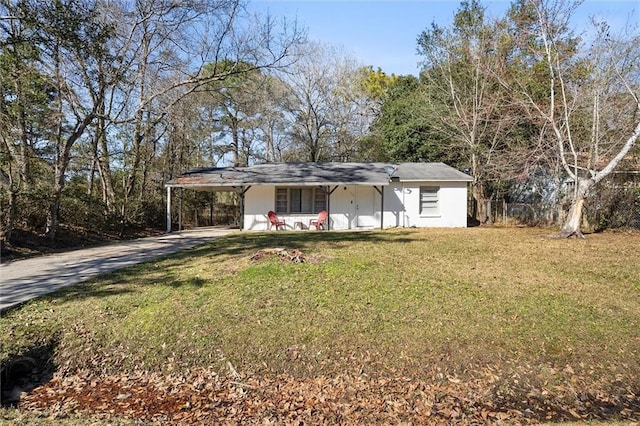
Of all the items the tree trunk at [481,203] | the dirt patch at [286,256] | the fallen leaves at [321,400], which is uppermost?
the tree trunk at [481,203]

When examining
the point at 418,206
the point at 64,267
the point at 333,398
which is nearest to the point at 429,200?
the point at 418,206

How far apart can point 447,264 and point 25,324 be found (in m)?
7.46

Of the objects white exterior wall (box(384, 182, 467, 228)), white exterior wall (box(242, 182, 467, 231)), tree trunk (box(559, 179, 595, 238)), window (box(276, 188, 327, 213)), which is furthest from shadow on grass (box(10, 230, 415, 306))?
tree trunk (box(559, 179, 595, 238))

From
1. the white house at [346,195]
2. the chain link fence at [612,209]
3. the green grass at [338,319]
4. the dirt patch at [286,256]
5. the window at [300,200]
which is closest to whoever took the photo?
the green grass at [338,319]

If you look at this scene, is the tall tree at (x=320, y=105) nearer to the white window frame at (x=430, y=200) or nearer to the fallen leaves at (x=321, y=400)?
the white window frame at (x=430, y=200)

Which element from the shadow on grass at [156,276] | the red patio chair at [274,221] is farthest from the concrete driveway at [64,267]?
the red patio chair at [274,221]

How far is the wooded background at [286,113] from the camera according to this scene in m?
12.0

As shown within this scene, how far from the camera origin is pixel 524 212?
2041 centimetres

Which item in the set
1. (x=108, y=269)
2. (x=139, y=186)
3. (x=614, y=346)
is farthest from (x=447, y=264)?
(x=139, y=186)

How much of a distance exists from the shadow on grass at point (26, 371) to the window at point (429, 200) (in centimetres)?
1548

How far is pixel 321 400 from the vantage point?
4.01 metres

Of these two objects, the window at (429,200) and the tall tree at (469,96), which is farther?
the tall tree at (469,96)

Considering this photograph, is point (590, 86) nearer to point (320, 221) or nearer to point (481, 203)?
point (481, 203)

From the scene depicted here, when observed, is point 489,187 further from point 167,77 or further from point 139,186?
point 139,186
